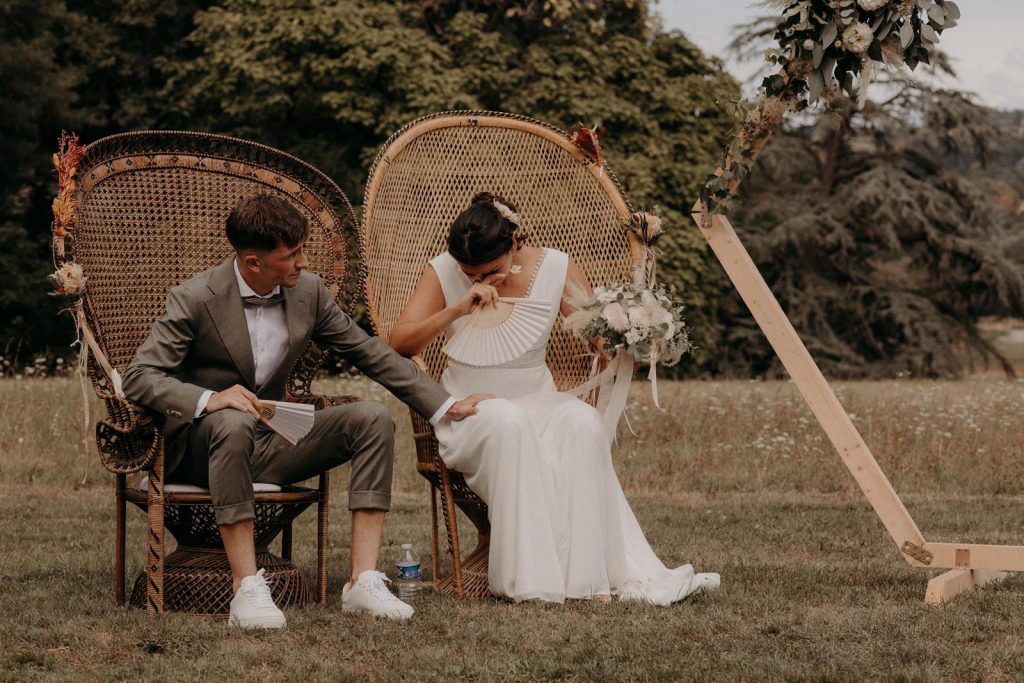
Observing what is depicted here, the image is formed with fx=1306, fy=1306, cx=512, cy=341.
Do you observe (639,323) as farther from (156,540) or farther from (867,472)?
(156,540)

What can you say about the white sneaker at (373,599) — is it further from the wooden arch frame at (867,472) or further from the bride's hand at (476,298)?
the wooden arch frame at (867,472)

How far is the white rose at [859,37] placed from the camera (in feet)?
13.5

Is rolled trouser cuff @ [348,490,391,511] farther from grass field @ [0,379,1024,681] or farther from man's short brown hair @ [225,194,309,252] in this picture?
man's short brown hair @ [225,194,309,252]

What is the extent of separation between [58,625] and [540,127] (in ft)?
8.93

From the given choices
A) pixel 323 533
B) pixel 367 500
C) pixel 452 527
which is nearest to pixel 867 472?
pixel 452 527

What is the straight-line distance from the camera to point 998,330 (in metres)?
26.0

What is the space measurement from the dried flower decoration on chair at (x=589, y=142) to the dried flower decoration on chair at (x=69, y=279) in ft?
6.68

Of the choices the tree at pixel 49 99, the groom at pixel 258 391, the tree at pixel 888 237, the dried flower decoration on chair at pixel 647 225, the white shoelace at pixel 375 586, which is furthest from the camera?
the tree at pixel 888 237

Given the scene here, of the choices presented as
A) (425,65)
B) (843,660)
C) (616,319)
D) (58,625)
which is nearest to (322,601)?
(58,625)

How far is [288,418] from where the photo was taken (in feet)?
12.8

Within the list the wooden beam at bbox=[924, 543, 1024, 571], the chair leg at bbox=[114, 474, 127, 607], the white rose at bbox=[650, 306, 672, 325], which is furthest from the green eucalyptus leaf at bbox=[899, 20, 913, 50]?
the chair leg at bbox=[114, 474, 127, 607]

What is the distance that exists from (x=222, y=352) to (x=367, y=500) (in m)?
0.64

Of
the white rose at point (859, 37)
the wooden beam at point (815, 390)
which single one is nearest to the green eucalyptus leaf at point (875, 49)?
the white rose at point (859, 37)

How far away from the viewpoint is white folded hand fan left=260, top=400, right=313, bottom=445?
3879 millimetres
